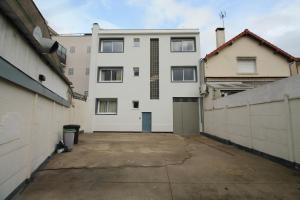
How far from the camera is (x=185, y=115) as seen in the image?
54.2 feet

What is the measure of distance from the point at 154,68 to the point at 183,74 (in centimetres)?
287

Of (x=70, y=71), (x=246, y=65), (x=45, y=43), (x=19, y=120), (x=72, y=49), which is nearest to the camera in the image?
(x=19, y=120)

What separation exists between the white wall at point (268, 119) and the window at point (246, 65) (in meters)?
7.25

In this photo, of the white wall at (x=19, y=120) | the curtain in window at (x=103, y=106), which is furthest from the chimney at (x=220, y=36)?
the white wall at (x=19, y=120)

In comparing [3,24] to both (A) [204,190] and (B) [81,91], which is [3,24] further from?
(B) [81,91]

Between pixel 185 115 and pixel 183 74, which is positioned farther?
pixel 183 74

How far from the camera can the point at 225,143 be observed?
417 inches

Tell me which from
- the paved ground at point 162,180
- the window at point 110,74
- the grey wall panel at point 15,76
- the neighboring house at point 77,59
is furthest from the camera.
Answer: the neighboring house at point 77,59

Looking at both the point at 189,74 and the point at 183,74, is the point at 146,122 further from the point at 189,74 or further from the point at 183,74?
the point at 189,74

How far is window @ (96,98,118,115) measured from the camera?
55.8ft

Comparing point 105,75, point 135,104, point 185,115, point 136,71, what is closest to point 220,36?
point 185,115

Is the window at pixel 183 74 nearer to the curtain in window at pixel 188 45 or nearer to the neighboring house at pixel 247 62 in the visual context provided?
the neighboring house at pixel 247 62

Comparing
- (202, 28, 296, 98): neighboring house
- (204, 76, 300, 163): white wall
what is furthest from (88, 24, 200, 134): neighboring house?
(204, 76, 300, 163): white wall

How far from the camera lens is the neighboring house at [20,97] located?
3258mm
